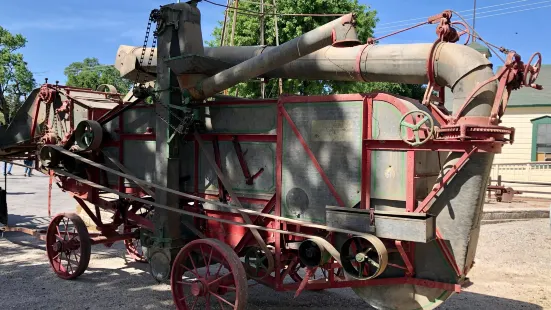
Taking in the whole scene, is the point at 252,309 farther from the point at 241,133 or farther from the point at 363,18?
the point at 363,18

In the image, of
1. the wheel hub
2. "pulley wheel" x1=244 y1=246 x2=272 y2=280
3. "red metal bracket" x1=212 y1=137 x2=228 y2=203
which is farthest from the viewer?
"red metal bracket" x1=212 y1=137 x2=228 y2=203

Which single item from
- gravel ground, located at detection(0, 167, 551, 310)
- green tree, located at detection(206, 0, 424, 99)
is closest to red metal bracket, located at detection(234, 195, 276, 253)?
gravel ground, located at detection(0, 167, 551, 310)

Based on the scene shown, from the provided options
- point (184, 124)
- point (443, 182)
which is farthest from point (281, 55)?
point (443, 182)

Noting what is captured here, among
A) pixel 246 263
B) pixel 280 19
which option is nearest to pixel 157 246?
pixel 246 263

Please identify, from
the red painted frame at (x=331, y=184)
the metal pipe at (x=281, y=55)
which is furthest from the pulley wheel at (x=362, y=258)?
the metal pipe at (x=281, y=55)

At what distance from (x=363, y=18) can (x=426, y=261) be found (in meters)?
17.7

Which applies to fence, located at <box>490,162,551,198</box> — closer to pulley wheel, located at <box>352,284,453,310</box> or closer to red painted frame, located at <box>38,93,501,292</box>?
pulley wheel, located at <box>352,284,453,310</box>

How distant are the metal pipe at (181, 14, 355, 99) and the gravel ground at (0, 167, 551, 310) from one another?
3094 millimetres

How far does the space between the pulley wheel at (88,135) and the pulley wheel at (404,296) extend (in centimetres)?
455

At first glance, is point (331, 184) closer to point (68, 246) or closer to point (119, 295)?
point (119, 295)

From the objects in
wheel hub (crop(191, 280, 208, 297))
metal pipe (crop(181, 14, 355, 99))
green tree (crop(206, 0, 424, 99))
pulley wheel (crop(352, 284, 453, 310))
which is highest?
green tree (crop(206, 0, 424, 99))

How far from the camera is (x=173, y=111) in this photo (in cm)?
632

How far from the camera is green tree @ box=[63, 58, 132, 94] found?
5603 centimetres

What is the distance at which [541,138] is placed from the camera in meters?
20.4
